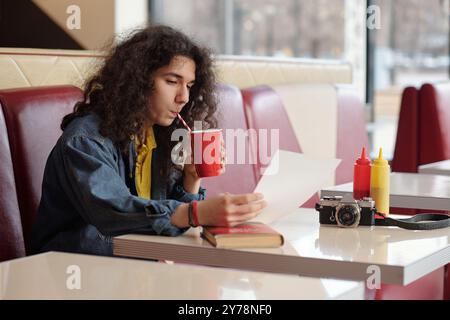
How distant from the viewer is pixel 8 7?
117 inches

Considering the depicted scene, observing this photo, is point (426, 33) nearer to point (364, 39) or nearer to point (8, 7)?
point (364, 39)

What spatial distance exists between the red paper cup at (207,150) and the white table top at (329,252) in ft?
0.74

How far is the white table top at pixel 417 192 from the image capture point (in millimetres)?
2287

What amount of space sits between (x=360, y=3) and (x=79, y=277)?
392 cm

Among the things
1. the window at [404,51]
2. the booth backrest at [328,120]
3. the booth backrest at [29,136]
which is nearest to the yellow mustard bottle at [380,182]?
the booth backrest at [29,136]

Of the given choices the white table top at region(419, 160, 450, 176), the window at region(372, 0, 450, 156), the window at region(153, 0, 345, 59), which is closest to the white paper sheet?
the white table top at region(419, 160, 450, 176)

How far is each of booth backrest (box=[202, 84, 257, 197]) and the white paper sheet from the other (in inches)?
43.0

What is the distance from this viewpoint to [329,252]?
1653 mm

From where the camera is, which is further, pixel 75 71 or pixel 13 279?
pixel 75 71

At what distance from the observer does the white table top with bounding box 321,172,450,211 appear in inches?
90.0

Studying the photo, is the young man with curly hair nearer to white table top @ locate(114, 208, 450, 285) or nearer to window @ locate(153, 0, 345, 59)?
white table top @ locate(114, 208, 450, 285)

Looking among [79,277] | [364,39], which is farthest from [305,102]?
[79,277]

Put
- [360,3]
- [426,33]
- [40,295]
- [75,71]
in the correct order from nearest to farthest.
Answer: [40,295] < [75,71] < [360,3] < [426,33]

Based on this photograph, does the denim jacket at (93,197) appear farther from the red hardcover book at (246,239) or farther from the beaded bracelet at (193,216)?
the red hardcover book at (246,239)
